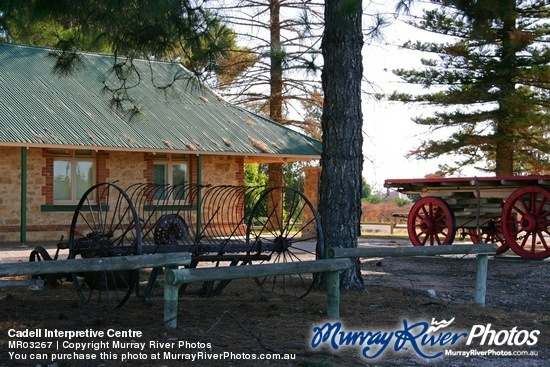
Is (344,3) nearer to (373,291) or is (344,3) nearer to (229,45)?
(229,45)

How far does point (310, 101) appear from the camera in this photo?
30.1m

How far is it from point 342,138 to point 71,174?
1350 centimetres

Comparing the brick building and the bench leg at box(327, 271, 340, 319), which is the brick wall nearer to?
the brick building

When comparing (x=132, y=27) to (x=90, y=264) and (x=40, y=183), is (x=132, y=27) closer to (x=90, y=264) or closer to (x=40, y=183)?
(x=90, y=264)

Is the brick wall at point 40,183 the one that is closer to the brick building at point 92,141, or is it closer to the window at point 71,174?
the brick building at point 92,141

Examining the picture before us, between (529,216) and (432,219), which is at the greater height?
(529,216)

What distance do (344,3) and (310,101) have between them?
20.8 m

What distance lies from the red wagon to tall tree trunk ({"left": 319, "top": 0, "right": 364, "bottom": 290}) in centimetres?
599

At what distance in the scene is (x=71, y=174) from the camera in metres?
21.9

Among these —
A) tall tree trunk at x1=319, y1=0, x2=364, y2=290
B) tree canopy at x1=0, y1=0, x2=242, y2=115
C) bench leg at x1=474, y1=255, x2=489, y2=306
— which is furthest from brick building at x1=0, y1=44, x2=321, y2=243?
bench leg at x1=474, y1=255, x2=489, y2=306

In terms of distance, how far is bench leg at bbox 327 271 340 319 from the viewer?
7875mm

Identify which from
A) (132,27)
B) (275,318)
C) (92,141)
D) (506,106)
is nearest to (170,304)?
(275,318)

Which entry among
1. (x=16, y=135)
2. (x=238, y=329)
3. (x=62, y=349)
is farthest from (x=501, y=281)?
(x=16, y=135)

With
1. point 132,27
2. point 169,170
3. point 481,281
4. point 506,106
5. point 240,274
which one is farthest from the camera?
point 506,106
